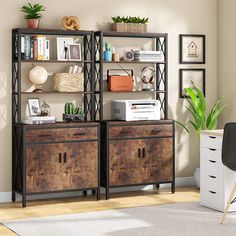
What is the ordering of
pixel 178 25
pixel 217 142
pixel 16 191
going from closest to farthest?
pixel 217 142 < pixel 16 191 < pixel 178 25

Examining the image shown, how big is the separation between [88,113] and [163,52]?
110 centimetres

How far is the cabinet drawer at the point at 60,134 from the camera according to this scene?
19.5 ft

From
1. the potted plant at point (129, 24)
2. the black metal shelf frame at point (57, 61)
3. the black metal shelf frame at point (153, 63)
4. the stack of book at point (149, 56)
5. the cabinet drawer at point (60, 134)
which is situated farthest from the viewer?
the stack of book at point (149, 56)

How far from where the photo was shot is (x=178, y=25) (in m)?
7.08

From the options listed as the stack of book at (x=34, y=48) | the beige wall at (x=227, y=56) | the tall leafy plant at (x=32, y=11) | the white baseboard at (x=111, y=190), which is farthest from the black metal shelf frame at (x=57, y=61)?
the beige wall at (x=227, y=56)

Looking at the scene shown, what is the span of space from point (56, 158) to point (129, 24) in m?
1.65

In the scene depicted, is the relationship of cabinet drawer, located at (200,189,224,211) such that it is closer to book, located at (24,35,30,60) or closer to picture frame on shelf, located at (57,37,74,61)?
picture frame on shelf, located at (57,37,74,61)

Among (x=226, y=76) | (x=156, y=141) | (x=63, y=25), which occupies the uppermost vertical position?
(x=63, y=25)

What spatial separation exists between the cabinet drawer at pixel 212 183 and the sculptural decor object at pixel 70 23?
1968 millimetres

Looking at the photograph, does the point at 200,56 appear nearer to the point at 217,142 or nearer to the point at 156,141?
the point at 156,141

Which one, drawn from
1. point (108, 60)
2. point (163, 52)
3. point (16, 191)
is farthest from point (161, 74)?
point (16, 191)

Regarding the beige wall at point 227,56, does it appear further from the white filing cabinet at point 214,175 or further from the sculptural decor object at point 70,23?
the sculptural decor object at point 70,23

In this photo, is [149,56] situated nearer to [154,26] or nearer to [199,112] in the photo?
[154,26]

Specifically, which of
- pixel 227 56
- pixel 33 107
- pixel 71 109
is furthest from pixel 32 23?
pixel 227 56
